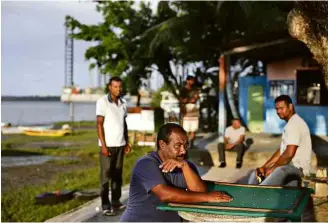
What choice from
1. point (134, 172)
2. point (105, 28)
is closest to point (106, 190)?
point (134, 172)

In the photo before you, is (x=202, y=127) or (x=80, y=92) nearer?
(x=202, y=127)

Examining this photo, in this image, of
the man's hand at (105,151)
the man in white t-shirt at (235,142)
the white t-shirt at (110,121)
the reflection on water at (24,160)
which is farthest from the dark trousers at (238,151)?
the reflection on water at (24,160)

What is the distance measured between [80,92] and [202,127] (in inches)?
4190

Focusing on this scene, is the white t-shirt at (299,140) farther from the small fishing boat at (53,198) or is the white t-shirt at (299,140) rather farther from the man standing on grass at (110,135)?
the small fishing boat at (53,198)

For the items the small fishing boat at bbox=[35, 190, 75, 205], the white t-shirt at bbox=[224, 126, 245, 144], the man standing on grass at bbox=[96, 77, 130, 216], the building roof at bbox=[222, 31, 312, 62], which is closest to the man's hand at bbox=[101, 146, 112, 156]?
the man standing on grass at bbox=[96, 77, 130, 216]

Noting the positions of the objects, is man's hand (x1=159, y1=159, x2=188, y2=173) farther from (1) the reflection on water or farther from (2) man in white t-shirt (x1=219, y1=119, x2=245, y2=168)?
(1) the reflection on water

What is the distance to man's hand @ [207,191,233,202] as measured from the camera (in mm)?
3561

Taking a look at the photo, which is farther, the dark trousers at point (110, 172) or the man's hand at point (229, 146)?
the man's hand at point (229, 146)

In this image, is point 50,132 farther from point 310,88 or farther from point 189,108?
Answer: point 189,108

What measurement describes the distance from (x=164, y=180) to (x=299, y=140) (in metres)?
2.47

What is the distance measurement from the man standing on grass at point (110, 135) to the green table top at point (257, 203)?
2863 millimetres

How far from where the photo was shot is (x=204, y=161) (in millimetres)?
11070

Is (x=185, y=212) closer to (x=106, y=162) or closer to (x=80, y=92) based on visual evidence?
(x=106, y=162)

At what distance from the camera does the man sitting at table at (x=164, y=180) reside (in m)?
3.54
